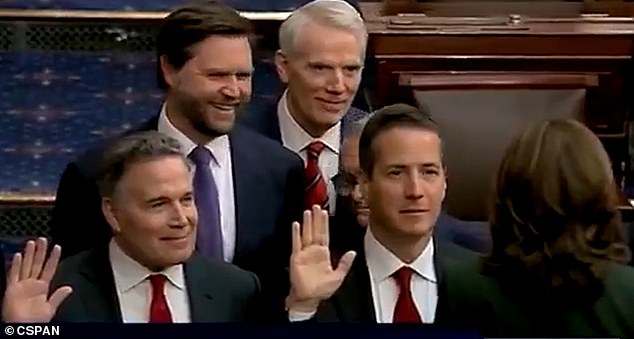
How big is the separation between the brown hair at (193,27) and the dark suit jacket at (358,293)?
319mm

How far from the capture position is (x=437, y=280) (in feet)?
5.64

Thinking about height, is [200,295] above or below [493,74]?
below

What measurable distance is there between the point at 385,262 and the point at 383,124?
171 millimetres

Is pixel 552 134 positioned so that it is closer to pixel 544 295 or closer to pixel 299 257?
pixel 544 295

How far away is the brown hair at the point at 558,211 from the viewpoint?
1.62m

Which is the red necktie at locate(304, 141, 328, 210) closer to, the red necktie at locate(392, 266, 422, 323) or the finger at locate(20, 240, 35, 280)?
the red necktie at locate(392, 266, 422, 323)

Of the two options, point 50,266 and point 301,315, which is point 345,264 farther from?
point 50,266

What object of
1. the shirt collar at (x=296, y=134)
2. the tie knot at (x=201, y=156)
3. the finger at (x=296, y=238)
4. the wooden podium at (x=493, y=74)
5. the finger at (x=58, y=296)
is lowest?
the finger at (x=58, y=296)

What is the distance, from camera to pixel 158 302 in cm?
168

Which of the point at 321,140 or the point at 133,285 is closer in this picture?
the point at 133,285

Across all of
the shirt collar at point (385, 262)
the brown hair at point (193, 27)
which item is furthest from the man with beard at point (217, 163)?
the shirt collar at point (385, 262)

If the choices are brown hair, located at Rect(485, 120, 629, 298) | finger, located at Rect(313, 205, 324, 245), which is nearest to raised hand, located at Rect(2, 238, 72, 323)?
finger, located at Rect(313, 205, 324, 245)

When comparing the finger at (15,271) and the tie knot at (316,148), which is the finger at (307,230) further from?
the finger at (15,271)

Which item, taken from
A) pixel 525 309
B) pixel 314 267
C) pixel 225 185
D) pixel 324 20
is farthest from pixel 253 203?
pixel 525 309
